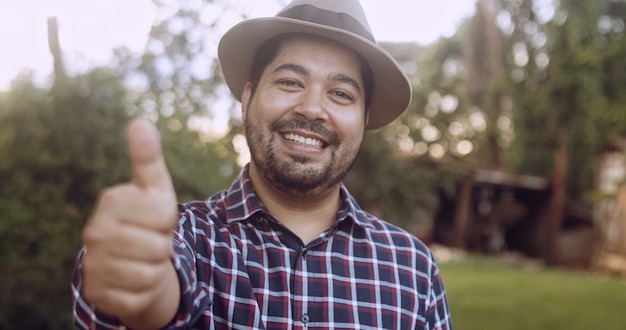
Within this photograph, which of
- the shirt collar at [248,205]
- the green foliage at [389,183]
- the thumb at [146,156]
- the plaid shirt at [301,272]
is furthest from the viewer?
the green foliage at [389,183]

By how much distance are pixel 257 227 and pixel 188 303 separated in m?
0.62

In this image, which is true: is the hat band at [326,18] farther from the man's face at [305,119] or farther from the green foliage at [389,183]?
the green foliage at [389,183]

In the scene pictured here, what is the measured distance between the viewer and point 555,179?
15.3m

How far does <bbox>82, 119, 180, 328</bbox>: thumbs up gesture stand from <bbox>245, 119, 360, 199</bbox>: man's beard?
91cm

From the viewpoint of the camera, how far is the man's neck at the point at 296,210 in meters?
1.95

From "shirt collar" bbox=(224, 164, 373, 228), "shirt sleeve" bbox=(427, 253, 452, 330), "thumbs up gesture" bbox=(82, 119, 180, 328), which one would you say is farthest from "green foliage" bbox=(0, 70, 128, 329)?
"thumbs up gesture" bbox=(82, 119, 180, 328)

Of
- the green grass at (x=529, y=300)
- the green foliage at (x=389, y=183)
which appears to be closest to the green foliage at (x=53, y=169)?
the green foliage at (x=389, y=183)

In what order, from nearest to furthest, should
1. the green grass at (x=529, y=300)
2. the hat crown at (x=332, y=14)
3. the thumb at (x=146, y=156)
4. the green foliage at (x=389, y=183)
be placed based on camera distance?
the thumb at (x=146, y=156) → the hat crown at (x=332, y=14) → the green foliage at (x=389, y=183) → the green grass at (x=529, y=300)

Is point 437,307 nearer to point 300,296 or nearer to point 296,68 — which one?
point 300,296

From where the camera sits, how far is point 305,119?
189 centimetres

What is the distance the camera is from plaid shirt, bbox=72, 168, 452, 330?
165 cm

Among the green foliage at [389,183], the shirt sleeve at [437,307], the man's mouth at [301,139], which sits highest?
the man's mouth at [301,139]

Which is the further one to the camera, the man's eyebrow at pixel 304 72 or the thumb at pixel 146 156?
the man's eyebrow at pixel 304 72

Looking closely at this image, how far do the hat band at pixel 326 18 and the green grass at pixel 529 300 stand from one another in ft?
19.1
